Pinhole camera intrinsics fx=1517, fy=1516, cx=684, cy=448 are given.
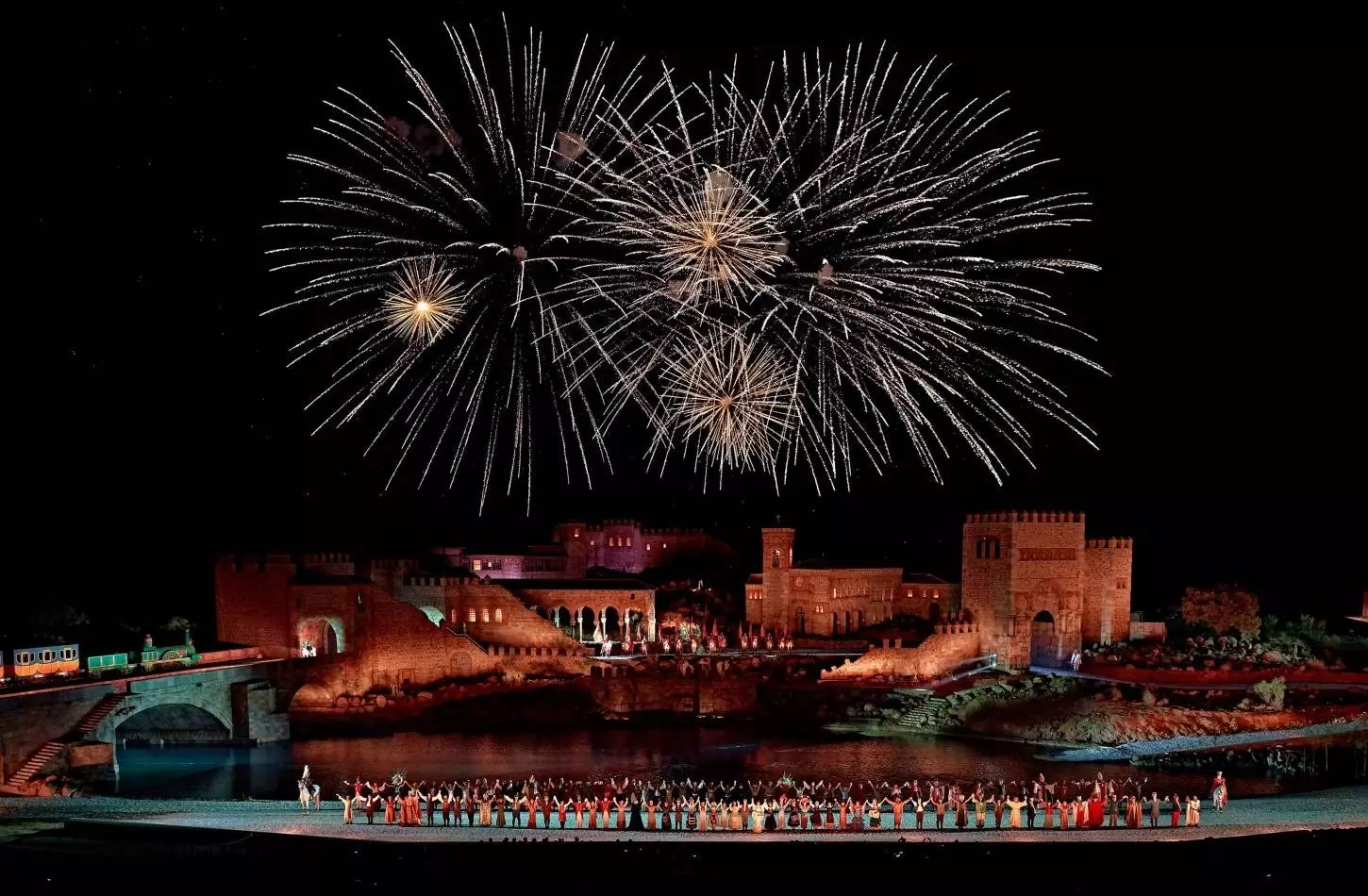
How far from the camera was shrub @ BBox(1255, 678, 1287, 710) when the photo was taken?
128 feet

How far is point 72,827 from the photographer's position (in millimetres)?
24969

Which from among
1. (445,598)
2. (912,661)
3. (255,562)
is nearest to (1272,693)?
(912,661)

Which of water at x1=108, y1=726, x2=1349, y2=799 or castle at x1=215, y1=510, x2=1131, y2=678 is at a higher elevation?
castle at x1=215, y1=510, x2=1131, y2=678

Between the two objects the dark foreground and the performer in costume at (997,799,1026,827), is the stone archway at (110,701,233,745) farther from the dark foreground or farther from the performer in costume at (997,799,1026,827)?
the performer in costume at (997,799,1026,827)

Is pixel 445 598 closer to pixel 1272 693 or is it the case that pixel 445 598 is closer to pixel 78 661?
pixel 78 661

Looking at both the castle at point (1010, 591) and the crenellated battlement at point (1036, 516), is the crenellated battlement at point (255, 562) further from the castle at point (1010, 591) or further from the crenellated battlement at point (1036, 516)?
the crenellated battlement at point (1036, 516)

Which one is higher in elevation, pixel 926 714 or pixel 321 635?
pixel 321 635

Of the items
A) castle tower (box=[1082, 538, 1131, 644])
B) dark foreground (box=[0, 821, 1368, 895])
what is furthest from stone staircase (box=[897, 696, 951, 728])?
dark foreground (box=[0, 821, 1368, 895])

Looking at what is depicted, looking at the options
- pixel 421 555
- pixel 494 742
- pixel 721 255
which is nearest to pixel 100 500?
pixel 421 555

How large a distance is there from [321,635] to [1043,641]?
21.7 m

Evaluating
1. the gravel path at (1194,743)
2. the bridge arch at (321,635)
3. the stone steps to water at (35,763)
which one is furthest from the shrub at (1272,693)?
the stone steps to water at (35,763)

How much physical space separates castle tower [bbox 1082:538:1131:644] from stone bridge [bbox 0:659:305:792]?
917 inches

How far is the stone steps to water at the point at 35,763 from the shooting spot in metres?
30.8

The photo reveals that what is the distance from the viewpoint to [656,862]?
22.9m
